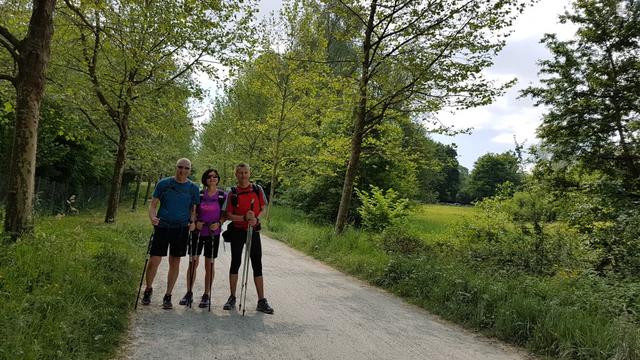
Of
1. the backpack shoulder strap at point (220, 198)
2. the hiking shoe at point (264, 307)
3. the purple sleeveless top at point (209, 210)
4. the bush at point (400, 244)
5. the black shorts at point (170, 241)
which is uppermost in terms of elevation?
the backpack shoulder strap at point (220, 198)

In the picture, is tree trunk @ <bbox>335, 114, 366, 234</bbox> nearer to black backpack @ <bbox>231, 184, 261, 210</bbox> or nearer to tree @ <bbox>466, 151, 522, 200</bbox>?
black backpack @ <bbox>231, 184, 261, 210</bbox>

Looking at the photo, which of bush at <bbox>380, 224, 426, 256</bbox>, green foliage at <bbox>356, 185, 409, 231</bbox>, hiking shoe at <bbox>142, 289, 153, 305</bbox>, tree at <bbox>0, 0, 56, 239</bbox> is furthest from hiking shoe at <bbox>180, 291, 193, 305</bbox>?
green foliage at <bbox>356, 185, 409, 231</bbox>

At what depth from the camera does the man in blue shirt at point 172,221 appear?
6.77m

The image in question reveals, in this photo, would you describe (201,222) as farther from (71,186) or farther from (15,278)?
(71,186)

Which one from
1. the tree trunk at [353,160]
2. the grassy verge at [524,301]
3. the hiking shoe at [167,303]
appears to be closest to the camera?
the grassy verge at [524,301]

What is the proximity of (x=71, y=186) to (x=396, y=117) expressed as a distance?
2147cm

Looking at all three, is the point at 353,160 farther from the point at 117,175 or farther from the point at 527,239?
the point at 117,175

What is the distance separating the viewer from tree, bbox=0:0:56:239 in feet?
22.7

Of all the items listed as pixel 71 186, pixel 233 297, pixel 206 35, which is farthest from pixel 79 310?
pixel 71 186

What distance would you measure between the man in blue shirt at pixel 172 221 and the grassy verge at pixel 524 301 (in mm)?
4224

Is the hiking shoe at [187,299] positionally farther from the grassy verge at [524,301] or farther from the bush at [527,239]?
the bush at [527,239]

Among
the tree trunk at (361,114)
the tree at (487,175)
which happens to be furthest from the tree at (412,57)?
the tree at (487,175)

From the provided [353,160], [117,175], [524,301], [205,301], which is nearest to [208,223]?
[205,301]

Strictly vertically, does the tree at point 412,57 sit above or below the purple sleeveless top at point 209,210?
above
